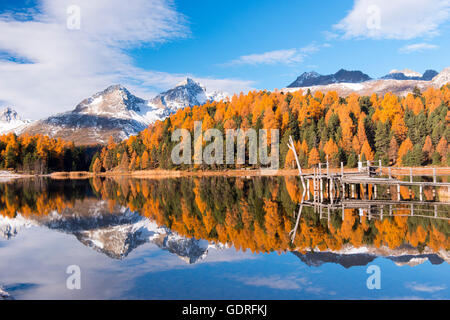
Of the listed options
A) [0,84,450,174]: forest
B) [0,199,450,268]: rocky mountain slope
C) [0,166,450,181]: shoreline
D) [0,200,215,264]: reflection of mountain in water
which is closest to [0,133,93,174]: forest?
[0,84,450,174]: forest

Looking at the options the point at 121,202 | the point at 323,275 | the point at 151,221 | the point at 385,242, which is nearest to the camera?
the point at 323,275

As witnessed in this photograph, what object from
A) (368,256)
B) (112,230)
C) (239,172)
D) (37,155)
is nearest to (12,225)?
(112,230)

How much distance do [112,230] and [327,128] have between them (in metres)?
81.1

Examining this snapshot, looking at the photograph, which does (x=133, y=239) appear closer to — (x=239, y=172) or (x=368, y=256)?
(x=368, y=256)

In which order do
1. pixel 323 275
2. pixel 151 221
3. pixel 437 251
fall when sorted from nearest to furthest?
1. pixel 323 275
2. pixel 437 251
3. pixel 151 221

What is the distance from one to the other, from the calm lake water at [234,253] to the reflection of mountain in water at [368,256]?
1.5 inches

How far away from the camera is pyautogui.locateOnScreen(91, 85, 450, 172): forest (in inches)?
3388

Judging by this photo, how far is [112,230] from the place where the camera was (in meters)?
23.0

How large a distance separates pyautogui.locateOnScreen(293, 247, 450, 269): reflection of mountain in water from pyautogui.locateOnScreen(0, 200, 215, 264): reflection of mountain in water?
4.70 m
